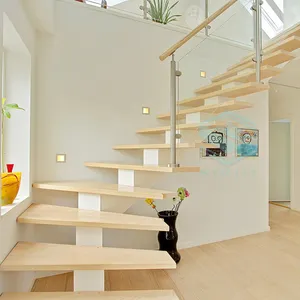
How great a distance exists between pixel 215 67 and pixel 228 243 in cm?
245

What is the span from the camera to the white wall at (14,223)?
1.61 meters

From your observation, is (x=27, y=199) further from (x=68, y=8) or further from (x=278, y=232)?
(x=278, y=232)

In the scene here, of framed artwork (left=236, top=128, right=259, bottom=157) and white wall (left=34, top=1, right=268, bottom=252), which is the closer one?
white wall (left=34, top=1, right=268, bottom=252)

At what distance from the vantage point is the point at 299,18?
3.47 m

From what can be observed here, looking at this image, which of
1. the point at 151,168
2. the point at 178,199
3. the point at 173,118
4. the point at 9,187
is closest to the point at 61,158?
the point at 9,187

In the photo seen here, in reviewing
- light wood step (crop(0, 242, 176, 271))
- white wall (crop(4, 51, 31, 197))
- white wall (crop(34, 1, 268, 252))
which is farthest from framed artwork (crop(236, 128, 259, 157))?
white wall (crop(4, 51, 31, 197))

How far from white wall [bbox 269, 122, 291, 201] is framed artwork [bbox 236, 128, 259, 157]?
10.1 feet

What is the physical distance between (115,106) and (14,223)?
5.43 feet

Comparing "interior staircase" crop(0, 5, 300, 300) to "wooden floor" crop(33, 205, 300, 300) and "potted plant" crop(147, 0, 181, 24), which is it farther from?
"potted plant" crop(147, 0, 181, 24)

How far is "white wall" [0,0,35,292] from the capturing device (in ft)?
5.27

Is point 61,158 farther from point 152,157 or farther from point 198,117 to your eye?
point 198,117

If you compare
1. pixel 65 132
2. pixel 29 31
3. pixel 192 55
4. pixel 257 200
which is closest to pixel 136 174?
pixel 65 132

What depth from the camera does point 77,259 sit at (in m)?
1.64

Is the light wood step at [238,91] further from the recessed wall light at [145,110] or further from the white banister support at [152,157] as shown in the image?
the white banister support at [152,157]
